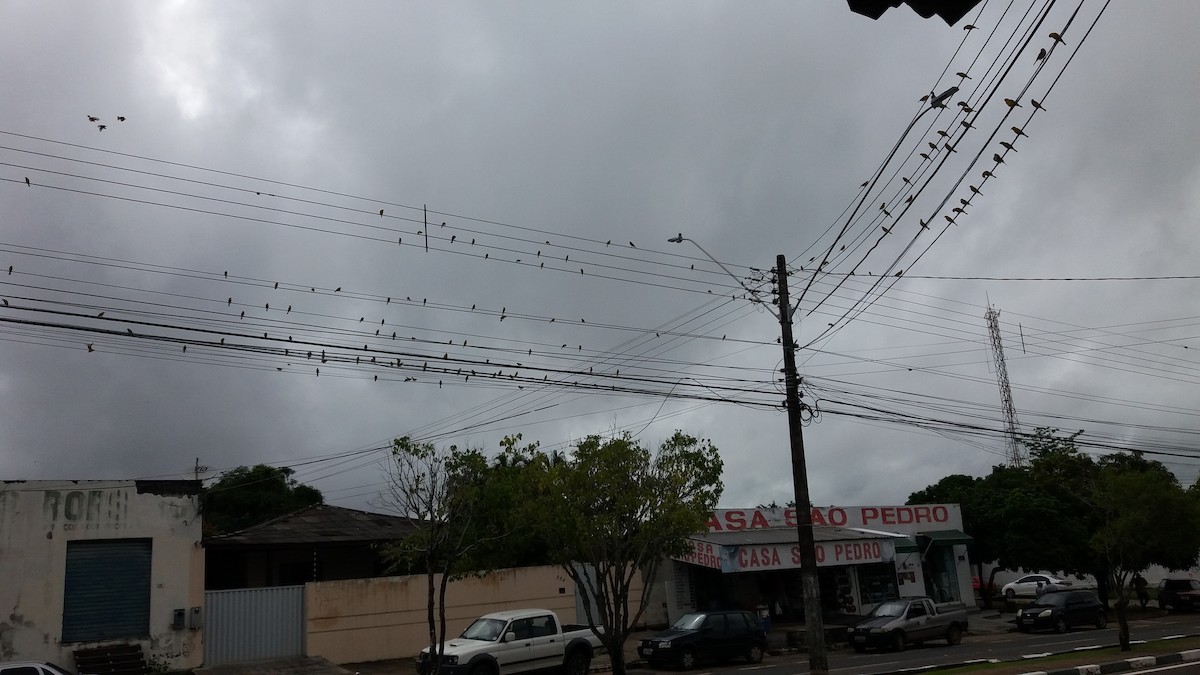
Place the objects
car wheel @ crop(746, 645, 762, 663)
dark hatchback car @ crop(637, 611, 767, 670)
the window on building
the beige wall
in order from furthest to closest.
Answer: the window on building
the beige wall
car wheel @ crop(746, 645, 762, 663)
dark hatchback car @ crop(637, 611, 767, 670)

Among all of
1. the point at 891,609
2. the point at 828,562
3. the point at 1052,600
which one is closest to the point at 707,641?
the point at 891,609

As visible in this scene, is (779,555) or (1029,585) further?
(1029,585)

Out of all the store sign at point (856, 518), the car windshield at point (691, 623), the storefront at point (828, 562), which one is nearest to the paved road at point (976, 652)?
the car windshield at point (691, 623)

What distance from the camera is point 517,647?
19.3 metres

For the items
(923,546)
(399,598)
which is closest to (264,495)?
(399,598)

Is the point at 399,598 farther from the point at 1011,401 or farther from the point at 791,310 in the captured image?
the point at 1011,401

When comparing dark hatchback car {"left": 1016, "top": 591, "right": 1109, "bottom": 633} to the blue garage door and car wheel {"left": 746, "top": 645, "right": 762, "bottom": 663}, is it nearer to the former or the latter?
car wheel {"left": 746, "top": 645, "right": 762, "bottom": 663}

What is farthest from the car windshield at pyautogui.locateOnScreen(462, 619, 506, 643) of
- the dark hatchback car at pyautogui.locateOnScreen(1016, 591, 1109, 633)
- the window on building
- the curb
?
the dark hatchback car at pyautogui.locateOnScreen(1016, 591, 1109, 633)

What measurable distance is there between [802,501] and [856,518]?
25135 mm

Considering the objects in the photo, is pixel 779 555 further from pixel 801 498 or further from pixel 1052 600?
pixel 801 498

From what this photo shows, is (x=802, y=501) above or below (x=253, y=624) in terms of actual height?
above

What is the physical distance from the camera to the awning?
38844 millimetres

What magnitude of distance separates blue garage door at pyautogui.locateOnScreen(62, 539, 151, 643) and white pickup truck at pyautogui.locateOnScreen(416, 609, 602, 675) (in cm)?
778

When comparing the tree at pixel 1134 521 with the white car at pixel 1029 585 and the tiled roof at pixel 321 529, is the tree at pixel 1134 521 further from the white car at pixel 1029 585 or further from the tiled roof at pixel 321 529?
the tiled roof at pixel 321 529
